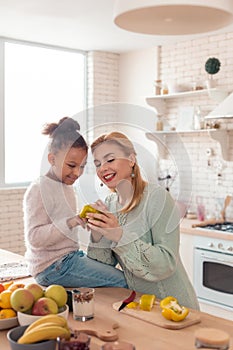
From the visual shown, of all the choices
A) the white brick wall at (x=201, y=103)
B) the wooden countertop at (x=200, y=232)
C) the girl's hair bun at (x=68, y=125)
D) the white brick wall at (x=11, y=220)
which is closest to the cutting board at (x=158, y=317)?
the girl's hair bun at (x=68, y=125)

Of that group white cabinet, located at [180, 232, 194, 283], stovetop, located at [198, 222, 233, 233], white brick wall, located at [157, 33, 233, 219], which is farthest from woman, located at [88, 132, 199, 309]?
white brick wall, located at [157, 33, 233, 219]

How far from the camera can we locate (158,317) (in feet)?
5.82

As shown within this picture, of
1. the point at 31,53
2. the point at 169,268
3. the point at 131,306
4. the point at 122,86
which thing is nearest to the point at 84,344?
the point at 131,306

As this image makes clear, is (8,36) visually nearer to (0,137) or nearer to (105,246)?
(0,137)

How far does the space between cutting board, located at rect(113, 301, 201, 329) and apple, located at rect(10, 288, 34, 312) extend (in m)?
0.41

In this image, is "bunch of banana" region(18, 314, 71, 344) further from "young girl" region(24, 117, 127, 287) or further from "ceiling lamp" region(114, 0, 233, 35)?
"ceiling lamp" region(114, 0, 233, 35)

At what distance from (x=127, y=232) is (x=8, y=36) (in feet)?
11.1

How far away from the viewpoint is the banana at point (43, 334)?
1.38 m

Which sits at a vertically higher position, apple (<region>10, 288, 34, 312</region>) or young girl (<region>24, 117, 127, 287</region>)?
young girl (<region>24, 117, 127, 287</region>)

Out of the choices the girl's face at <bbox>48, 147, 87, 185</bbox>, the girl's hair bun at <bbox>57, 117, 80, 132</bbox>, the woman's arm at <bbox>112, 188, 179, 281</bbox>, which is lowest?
the woman's arm at <bbox>112, 188, 179, 281</bbox>

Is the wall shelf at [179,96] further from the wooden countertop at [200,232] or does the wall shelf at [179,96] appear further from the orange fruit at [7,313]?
the orange fruit at [7,313]

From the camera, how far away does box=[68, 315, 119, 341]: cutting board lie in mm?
1604

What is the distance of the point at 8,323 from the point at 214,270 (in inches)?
105

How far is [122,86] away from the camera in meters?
5.72
